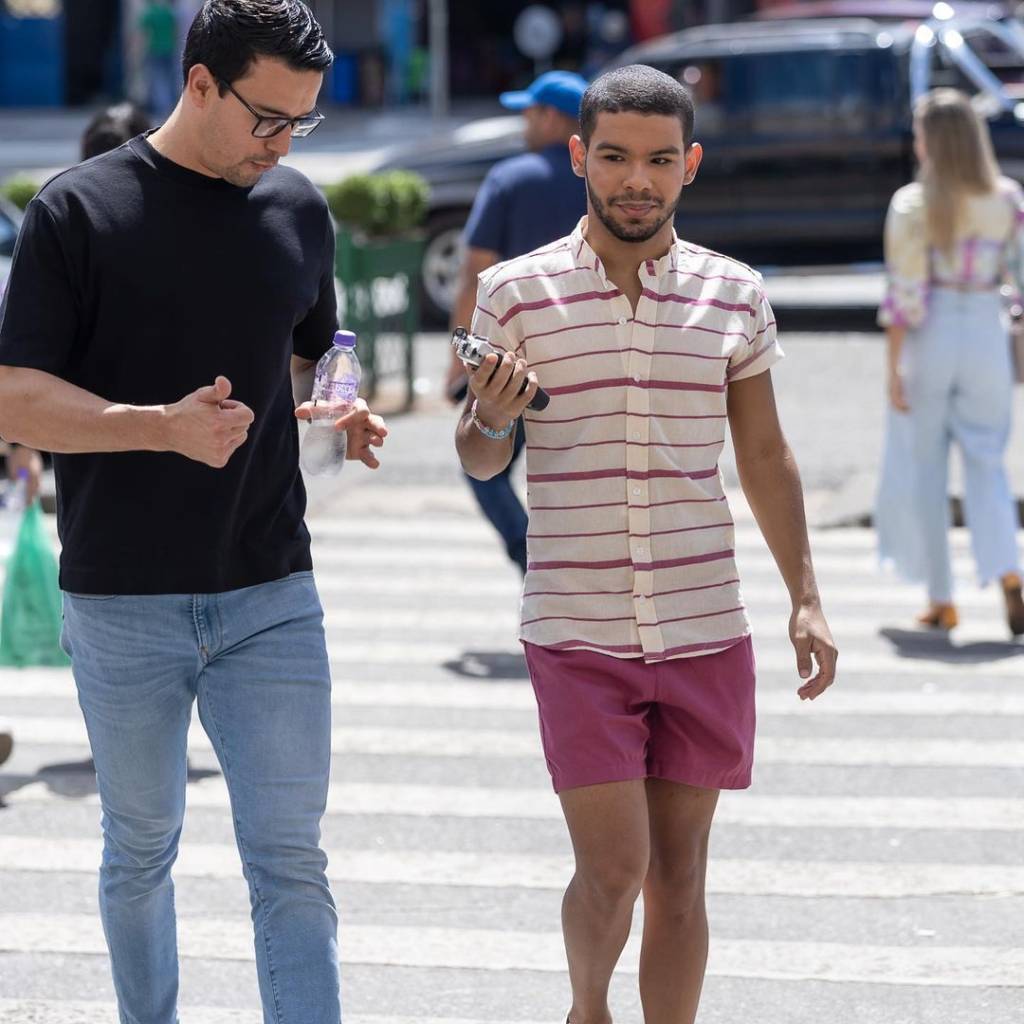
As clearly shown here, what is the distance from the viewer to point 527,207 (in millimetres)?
7586

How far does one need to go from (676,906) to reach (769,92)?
13.4 m

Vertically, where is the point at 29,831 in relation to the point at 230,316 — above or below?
below

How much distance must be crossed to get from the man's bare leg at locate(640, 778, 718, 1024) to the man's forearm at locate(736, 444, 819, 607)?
41cm

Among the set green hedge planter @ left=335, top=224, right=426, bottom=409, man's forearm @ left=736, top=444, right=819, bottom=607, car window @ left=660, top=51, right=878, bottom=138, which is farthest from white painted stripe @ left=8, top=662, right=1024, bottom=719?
car window @ left=660, top=51, right=878, bottom=138

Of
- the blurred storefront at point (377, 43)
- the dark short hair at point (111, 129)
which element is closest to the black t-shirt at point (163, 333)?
the dark short hair at point (111, 129)

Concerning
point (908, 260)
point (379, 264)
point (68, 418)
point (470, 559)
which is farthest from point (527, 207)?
point (379, 264)

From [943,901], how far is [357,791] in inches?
71.2

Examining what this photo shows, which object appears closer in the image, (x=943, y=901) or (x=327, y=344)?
(x=327, y=344)

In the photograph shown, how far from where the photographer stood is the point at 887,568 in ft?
28.0

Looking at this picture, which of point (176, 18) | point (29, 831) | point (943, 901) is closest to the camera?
point (943, 901)

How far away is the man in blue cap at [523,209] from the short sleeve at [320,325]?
3523 millimetres

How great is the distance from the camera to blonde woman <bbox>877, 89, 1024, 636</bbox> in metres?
7.75

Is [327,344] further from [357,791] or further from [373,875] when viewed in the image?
[357,791]

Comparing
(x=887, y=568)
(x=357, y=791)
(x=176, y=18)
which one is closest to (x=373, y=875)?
(x=357, y=791)
